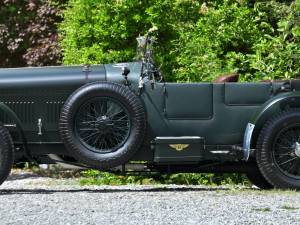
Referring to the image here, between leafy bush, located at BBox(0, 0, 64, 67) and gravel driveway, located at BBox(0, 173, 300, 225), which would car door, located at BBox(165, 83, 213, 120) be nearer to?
gravel driveway, located at BBox(0, 173, 300, 225)

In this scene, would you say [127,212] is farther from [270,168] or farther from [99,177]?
[99,177]

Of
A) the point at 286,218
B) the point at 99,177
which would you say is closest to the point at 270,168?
the point at 286,218

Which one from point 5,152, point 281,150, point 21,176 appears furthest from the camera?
point 21,176

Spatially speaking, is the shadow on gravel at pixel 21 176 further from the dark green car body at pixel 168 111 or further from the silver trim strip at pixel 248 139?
the silver trim strip at pixel 248 139

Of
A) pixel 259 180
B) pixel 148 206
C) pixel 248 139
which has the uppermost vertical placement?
pixel 248 139

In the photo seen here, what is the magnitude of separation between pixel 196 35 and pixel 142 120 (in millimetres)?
4438

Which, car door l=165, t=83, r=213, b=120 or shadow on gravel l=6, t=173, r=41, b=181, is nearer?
car door l=165, t=83, r=213, b=120

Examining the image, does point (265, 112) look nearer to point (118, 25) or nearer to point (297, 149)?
point (297, 149)

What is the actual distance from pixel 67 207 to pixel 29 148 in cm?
162

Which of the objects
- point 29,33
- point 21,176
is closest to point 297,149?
point 21,176

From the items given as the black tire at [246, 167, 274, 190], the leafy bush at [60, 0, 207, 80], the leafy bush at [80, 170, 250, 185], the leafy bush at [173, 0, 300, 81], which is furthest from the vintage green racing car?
the leafy bush at [60, 0, 207, 80]

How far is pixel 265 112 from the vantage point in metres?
8.15

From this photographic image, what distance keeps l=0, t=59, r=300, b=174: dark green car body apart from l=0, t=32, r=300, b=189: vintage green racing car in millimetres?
10

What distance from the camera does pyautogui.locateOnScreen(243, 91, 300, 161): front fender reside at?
8125 millimetres
